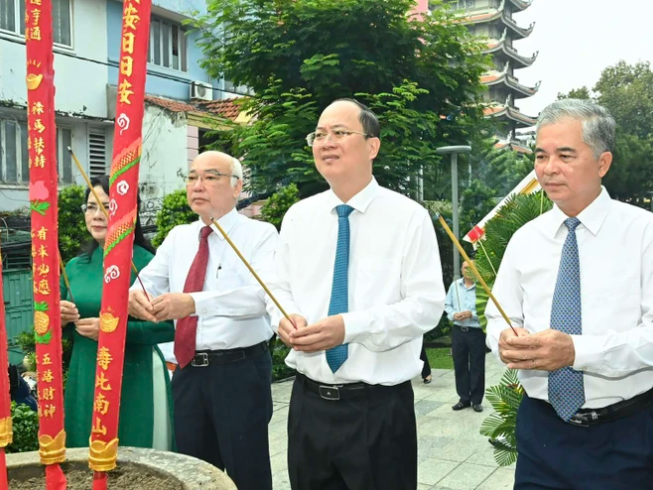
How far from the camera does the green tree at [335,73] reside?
1180 cm

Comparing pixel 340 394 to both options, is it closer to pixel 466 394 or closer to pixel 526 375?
pixel 526 375

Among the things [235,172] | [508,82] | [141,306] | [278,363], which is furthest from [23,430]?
[508,82]

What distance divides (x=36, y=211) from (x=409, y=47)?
38.5 feet

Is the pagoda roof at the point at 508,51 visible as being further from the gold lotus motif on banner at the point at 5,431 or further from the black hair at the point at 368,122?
the gold lotus motif on banner at the point at 5,431

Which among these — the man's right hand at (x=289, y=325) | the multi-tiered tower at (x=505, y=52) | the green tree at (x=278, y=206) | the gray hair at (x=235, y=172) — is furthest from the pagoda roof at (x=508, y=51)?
the man's right hand at (x=289, y=325)

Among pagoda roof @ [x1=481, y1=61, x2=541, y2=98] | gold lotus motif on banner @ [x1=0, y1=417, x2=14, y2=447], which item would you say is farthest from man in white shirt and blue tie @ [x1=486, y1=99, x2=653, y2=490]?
pagoda roof @ [x1=481, y1=61, x2=541, y2=98]

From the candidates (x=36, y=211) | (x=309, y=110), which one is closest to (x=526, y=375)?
(x=36, y=211)

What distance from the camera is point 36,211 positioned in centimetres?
154

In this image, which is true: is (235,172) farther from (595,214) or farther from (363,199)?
(595,214)

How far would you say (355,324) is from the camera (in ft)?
8.06

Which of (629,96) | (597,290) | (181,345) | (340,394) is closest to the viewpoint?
(597,290)

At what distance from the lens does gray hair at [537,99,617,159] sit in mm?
2275

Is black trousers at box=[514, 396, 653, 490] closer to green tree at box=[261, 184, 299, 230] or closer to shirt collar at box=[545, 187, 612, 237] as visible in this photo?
shirt collar at box=[545, 187, 612, 237]

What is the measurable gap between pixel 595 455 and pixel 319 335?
0.94 m
